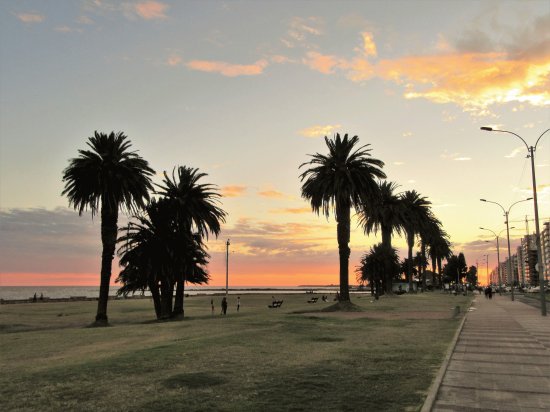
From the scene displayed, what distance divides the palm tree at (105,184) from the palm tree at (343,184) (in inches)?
620

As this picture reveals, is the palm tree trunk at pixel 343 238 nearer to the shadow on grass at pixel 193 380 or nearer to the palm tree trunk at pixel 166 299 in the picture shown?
the palm tree trunk at pixel 166 299

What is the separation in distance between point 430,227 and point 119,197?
185 ft

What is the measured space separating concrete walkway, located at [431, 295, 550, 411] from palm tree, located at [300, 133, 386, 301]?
22.5 metres

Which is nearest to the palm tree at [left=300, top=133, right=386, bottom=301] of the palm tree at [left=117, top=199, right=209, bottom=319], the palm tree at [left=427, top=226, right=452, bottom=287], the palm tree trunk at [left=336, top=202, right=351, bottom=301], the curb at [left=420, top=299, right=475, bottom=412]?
the palm tree trunk at [left=336, top=202, right=351, bottom=301]

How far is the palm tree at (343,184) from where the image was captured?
42.2m

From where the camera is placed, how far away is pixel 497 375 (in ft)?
38.3

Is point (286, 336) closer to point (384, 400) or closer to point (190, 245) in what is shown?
point (384, 400)

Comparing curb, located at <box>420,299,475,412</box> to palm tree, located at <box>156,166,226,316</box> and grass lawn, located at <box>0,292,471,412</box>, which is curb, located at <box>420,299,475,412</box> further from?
palm tree, located at <box>156,166,226,316</box>

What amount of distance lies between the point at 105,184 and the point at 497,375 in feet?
106

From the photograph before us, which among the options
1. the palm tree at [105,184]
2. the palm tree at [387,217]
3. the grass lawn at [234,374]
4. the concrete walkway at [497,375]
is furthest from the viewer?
the palm tree at [387,217]

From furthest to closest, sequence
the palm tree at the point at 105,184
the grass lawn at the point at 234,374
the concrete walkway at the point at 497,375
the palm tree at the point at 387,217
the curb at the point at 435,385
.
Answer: the palm tree at the point at 387,217
the palm tree at the point at 105,184
the grass lawn at the point at 234,374
the concrete walkway at the point at 497,375
the curb at the point at 435,385

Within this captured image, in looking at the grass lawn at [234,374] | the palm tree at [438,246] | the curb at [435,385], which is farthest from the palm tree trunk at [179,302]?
the palm tree at [438,246]

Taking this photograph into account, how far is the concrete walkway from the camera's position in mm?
9008

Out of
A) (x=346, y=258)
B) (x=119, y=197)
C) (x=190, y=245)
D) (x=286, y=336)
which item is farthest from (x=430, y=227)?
(x=286, y=336)
